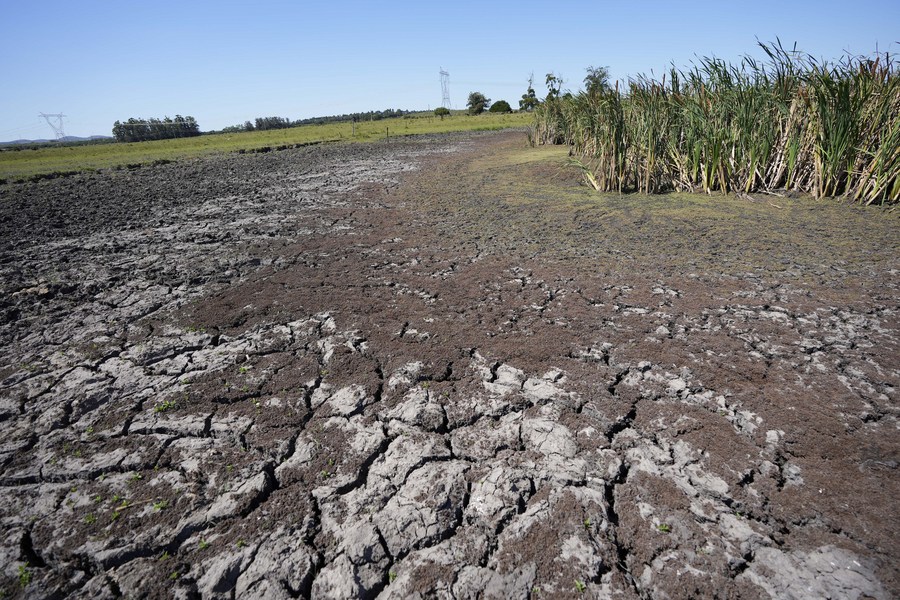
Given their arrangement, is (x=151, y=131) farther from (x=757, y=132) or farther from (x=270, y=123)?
(x=757, y=132)

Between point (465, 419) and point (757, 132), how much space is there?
686cm

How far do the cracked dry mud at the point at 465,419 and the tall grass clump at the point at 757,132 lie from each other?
1.28 metres

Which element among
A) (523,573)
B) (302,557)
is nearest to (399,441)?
(302,557)

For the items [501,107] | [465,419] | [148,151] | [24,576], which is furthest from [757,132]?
[501,107]

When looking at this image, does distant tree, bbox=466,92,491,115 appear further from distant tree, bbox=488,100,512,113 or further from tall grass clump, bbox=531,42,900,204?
tall grass clump, bbox=531,42,900,204

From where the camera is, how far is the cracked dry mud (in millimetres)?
1849

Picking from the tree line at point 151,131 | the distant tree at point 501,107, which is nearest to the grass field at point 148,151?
the tree line at point 151,131

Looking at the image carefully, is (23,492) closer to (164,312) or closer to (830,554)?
(164,312)

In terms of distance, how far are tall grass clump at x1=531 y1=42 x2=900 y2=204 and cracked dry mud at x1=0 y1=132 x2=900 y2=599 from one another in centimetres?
128

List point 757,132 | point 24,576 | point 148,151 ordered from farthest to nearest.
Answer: point 148,151 → point 757,132 → point 24,576

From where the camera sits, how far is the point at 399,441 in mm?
2551

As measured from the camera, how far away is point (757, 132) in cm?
679

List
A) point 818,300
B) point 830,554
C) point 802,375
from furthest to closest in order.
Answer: point 818,300 → point 802,375 → point 830,554

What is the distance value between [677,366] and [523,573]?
1844 millimetres
